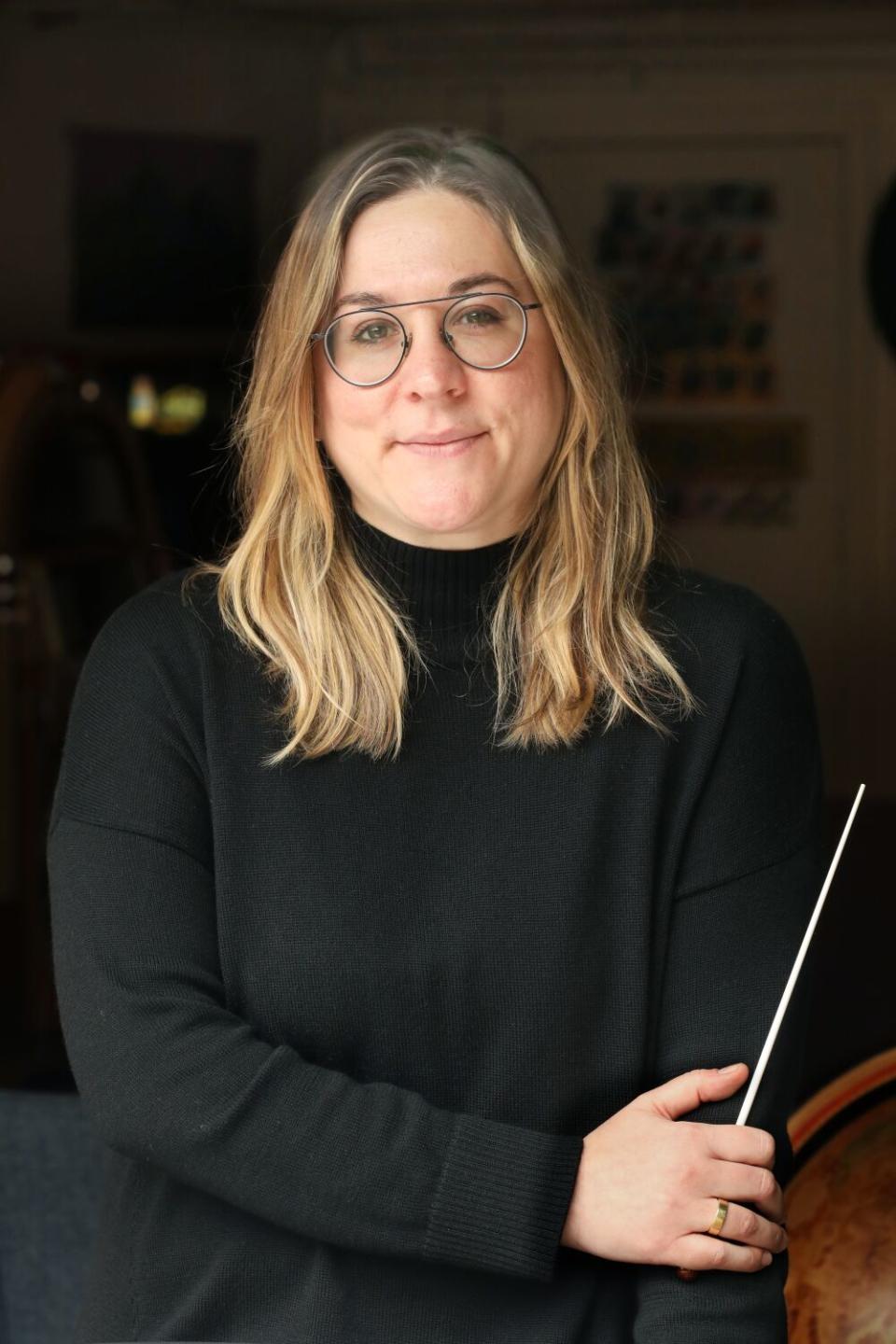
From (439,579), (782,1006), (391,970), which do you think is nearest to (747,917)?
(782,1006)

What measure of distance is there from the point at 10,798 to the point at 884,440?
348cm

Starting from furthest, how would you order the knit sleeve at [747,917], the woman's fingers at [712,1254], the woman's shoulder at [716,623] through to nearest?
the woman's shoulder at [716,623]
the knit sleeve at [747,917]
the woman's fingers at [712,1254]

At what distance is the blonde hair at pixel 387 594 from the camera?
1411 millimetres

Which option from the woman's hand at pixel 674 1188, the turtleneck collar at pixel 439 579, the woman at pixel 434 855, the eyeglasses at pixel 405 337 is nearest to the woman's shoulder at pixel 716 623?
the woman at pixel 434 855

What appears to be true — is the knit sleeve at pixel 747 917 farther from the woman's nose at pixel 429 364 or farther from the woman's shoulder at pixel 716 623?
the woman's nose at pixel 429 364

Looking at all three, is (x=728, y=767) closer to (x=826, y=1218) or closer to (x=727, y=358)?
(x=826, y=1218)

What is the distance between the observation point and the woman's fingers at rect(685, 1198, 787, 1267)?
49.0 inches

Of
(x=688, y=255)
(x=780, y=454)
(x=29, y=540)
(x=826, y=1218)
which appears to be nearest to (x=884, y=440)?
(x=780, y=454)

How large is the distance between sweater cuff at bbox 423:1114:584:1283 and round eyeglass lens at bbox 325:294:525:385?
62 cm

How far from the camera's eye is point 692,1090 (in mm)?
1300

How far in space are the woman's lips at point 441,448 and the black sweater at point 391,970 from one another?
202 mm

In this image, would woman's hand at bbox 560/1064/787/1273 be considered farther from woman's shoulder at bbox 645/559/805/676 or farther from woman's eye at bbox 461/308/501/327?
woman's eye at bbox 461/308/501/327

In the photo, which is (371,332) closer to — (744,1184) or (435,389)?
(435,389)

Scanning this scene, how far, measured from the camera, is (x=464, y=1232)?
1242 mm
